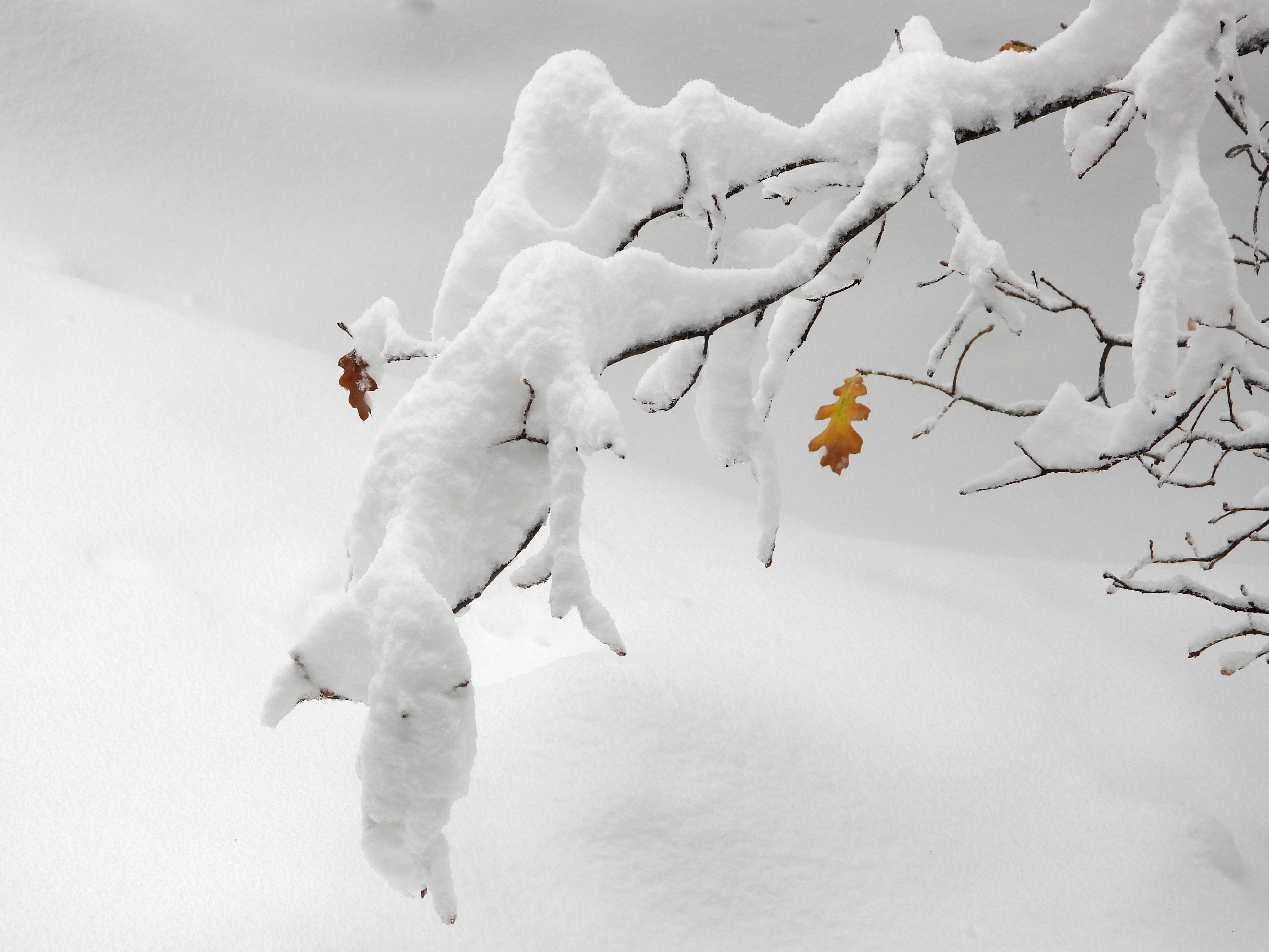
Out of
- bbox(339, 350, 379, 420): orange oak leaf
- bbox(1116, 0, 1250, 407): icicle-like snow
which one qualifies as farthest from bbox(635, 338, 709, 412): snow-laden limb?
bbox(1116, 0, 1250, 407): icicle-like snow

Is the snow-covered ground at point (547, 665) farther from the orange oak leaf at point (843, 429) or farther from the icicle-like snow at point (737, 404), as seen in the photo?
the orange oak leaf at point (843, 429)

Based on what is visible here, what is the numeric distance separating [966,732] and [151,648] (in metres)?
1.89

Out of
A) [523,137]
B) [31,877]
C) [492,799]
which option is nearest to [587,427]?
[523,137]

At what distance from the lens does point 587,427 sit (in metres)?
0.78

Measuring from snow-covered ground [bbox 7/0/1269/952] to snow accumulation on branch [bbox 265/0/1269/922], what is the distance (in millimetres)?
403

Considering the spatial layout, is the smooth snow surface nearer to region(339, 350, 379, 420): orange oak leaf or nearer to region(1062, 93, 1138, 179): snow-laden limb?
region(339, 350, 379, 420): orange oak leaf

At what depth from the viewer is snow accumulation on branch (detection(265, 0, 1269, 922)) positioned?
2.61ft

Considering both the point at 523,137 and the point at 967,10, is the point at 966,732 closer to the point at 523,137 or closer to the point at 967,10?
the point at 523,137

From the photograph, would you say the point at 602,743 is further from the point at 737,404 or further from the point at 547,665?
the point at 737,404

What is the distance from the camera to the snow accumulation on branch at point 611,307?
2.61 ft

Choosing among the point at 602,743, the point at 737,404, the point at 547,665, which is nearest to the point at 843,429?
the point at 737,404

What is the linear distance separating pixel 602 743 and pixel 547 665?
0.30 m

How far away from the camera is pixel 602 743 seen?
1.97 meters

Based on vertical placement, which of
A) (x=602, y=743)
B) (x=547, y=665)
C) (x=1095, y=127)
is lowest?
(x=602, y=743)
